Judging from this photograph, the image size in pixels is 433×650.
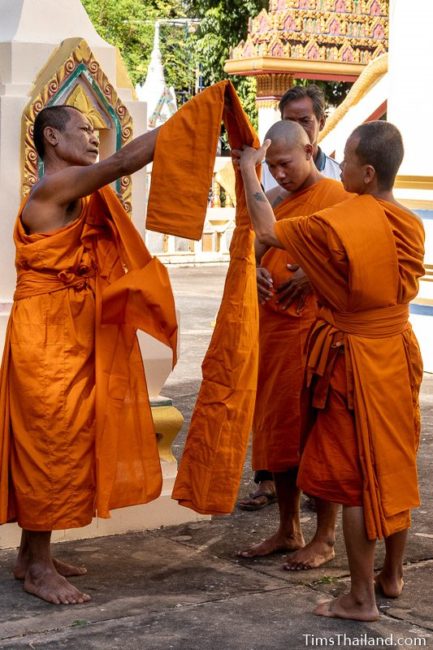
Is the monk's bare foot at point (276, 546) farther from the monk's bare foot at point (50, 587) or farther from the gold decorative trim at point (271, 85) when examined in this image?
the gold decorative trim at point (271, 85)

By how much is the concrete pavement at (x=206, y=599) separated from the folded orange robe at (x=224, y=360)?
12.0 inches

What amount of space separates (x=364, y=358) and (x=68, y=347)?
1.03 m

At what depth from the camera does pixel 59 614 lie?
3.91 m

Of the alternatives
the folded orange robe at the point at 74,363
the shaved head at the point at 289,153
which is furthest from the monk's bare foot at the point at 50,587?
the shaved head at the point at 289,153

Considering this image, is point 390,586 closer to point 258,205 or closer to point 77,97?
point 258,205

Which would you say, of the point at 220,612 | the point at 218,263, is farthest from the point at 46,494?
the point at 218,263

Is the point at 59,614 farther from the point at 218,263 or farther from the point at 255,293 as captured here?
the point at 218,263

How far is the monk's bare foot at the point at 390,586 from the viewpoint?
4082 mm

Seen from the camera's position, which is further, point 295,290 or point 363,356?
point 295,290

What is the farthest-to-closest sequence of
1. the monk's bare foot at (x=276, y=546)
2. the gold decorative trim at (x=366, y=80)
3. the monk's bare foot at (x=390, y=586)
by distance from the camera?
the gold decorative trim at (x=366, y=80) → the monk's bare foot at (x=276, y=546) → the monk's bare foot at (x=390, y=586)

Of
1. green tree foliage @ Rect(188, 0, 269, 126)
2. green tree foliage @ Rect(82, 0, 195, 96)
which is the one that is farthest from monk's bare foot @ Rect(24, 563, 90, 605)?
green tree foliage @ Rect(82, 0, 195, 96)

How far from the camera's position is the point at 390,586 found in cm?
409

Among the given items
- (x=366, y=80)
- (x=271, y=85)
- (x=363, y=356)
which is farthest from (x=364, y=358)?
(x=271, y=85)

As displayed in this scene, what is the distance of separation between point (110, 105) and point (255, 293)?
115 cm
